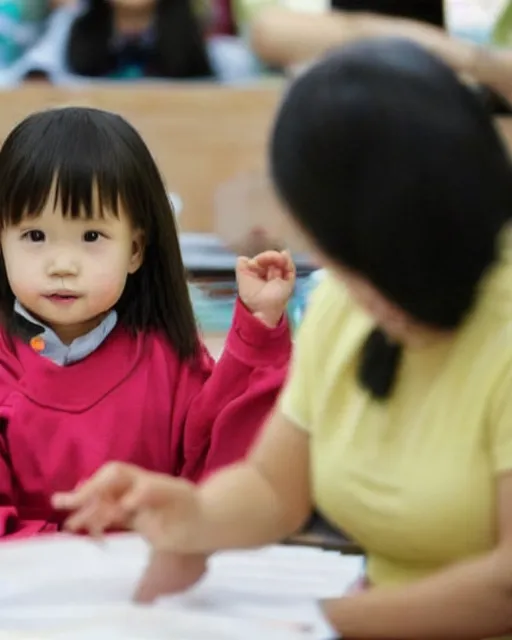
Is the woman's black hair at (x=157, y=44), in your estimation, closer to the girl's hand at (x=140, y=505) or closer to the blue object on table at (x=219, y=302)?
the blue object on table at (x=219, y=302)

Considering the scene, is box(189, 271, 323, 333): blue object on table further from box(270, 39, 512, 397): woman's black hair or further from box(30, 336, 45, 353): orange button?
box(270, 39, 512, 397): woman's black hair

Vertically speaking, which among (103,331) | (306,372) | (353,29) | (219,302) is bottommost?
(219,302)

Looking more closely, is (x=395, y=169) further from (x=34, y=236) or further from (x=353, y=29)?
(x=353, y=29)

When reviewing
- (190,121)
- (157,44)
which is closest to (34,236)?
(190,121)

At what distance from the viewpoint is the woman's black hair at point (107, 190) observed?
1.09 meters

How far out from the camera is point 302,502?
0.91m

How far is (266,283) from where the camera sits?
3.70ft

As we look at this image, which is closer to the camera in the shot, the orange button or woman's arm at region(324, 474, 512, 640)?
woman's arm at region(324, 474, 512, 640)

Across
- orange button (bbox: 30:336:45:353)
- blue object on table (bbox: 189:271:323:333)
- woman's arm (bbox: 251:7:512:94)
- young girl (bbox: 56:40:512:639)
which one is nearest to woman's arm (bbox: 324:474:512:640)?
young girl (bbox: 56:40:512:639)

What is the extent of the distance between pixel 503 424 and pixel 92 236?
497mm

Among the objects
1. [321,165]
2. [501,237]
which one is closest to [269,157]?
[321,165]

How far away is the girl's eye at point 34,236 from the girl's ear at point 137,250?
0.30 ft

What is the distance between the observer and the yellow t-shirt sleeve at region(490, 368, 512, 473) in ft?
2.44

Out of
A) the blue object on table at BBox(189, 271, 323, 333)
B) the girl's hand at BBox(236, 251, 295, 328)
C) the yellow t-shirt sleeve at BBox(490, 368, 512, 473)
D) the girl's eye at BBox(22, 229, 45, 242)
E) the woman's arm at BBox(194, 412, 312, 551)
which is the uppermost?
the yellow t-shirt sleeve at BBox(490, 368, 512, 473)
